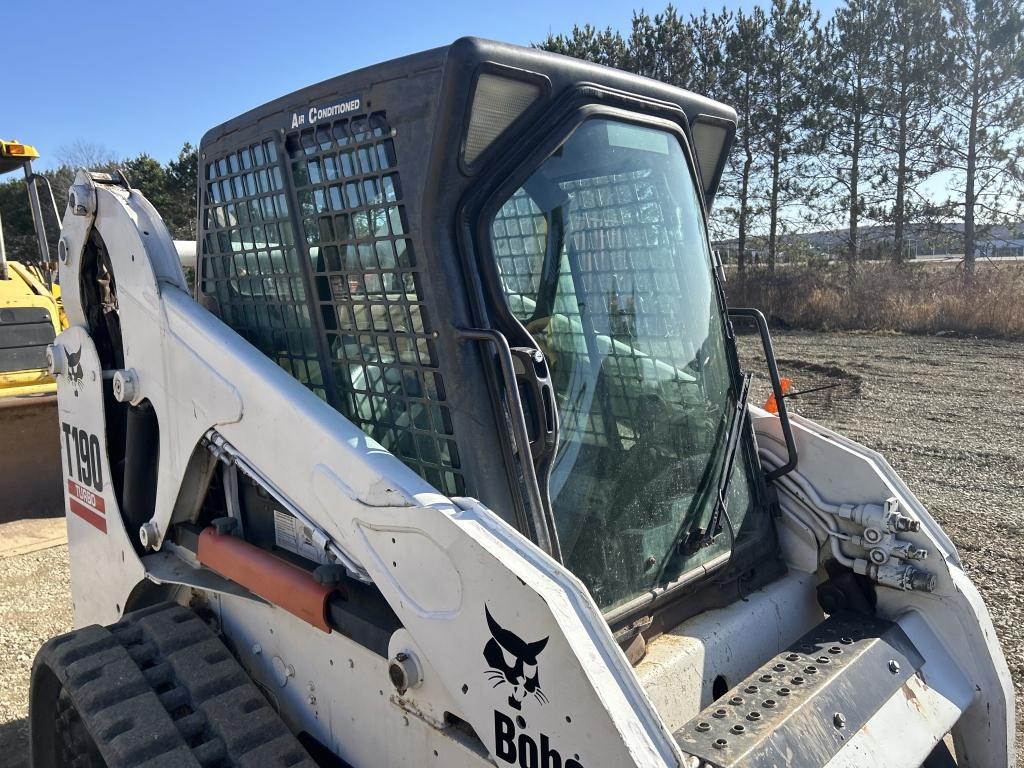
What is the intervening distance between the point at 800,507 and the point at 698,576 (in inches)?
26.8

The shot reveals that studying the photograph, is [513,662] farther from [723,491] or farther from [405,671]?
[723,491]

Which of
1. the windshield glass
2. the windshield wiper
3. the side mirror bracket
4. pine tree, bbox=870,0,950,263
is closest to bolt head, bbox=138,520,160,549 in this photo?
the windshield glass

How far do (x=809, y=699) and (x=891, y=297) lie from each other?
718 inches

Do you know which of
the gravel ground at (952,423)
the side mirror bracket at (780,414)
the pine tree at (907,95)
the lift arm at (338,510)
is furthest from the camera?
the pine tree at (907,95)

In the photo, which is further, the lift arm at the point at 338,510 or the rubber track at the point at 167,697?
the rubber track at the point at 167,697

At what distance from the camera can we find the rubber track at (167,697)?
1.91 meters

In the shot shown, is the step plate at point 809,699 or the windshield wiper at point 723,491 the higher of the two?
the windshield wiper at point 723,491

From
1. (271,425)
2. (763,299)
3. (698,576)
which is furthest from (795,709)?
(763,299)

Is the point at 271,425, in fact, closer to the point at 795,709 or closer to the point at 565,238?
the point at 565,238

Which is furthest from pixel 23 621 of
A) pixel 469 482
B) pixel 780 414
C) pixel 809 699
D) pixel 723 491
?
pixel 809 699

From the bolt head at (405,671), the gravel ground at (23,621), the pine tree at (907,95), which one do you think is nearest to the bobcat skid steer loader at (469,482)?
the bolt head at (405,671)

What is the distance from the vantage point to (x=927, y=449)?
7938mm

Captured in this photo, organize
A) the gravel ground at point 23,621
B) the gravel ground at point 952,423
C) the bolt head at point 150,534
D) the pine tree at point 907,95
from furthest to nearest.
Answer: the pine tree at point 907,95
the gravel ground at point 952,423
the gravel ground at point 23,621
the bolt head at point 150,534

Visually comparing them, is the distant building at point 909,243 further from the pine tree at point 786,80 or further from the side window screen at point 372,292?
the side window screen at point 372,292
